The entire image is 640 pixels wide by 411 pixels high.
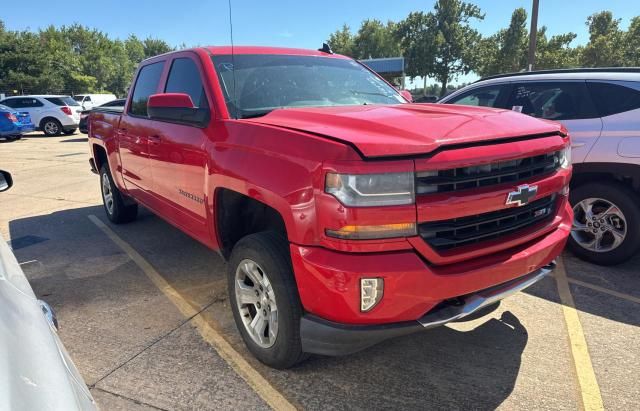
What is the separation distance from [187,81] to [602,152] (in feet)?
12.5

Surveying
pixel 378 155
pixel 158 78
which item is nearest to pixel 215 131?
pixel 378 155

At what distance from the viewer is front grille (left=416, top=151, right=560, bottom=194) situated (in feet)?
7.08

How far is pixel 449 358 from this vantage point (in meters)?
2.90

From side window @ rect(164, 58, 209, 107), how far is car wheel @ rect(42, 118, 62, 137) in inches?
758

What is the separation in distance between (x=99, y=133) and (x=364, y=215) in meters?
4.95

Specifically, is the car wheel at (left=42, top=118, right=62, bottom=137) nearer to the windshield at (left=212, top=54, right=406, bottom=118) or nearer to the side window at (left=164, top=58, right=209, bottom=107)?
the side window at (left=164, top=58, right=209, bottom=107)

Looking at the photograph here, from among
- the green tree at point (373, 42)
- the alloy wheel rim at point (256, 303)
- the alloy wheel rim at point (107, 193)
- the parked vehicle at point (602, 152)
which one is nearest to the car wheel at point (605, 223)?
the parked vehicle at point (602, 152)

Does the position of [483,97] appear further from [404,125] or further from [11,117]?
[11,117]

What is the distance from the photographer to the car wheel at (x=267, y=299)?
2451mm

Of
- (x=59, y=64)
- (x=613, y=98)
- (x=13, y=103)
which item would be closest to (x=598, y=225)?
(x=613, y=98)

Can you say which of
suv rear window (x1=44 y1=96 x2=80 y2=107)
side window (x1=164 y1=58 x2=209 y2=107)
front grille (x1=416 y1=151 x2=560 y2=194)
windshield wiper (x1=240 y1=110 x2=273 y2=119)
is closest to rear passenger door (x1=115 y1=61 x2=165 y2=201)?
side window (x1=164 y1=58 x2=209 y2=107)

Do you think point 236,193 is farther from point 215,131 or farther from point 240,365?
point 240,365

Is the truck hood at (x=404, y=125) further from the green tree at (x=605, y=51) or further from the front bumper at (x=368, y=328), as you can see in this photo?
the green tree at (x=605, y=51)

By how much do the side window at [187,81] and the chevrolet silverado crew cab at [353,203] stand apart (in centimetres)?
3
